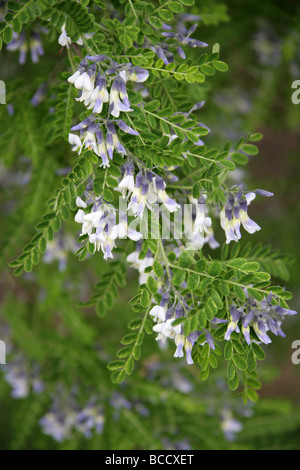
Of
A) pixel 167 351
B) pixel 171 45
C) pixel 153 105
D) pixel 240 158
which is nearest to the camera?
pixel 153 105

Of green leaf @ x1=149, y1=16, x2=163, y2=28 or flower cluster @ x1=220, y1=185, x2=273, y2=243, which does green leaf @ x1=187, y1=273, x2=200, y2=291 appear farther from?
green leaf @ x1=149, y1=16, x2=163, y2=28

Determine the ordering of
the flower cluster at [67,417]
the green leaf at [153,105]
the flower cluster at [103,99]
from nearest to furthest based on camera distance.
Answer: the flower cluster at [103,99]
the green leaf at [153,105]
the flower cluster at [67,417]

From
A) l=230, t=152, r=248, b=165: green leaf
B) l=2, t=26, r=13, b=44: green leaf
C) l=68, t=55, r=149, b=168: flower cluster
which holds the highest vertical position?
l=2, t=26, r=13, b=44: green leaf

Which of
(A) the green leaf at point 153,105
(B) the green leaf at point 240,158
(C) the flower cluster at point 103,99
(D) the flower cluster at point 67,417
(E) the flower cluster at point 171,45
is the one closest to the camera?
(C) the flower cluster at point 103,99

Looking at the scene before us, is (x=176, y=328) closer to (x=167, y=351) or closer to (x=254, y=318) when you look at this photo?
(x=254, y=318)

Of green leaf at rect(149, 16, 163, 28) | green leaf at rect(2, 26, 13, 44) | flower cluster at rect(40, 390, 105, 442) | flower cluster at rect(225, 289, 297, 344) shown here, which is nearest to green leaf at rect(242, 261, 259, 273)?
flower cluster at rect(225, 289, 297, 344)

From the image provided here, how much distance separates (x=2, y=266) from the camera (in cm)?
203

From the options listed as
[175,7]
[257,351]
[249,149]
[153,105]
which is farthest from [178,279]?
[175,7]

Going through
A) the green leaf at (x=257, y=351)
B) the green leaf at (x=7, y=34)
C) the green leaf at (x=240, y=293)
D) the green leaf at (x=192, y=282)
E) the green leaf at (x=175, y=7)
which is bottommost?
the green leaf at (x=257, y=351)

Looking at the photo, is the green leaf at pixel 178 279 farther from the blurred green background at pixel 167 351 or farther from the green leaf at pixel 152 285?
the blurred green background at pixel 167 351

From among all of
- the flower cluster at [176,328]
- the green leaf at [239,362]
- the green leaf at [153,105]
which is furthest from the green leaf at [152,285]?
the green leaf at [153,105]

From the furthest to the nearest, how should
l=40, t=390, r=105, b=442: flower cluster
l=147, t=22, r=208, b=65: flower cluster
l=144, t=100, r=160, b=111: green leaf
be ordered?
l=40, t=390, r=105, b=442: flower cluster, l=147, t=22, r=208, b=65: flower cluster, l=144, t=100, r=160, b=111: green leaf

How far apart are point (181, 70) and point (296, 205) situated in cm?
234

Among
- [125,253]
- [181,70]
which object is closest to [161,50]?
[181,70]
